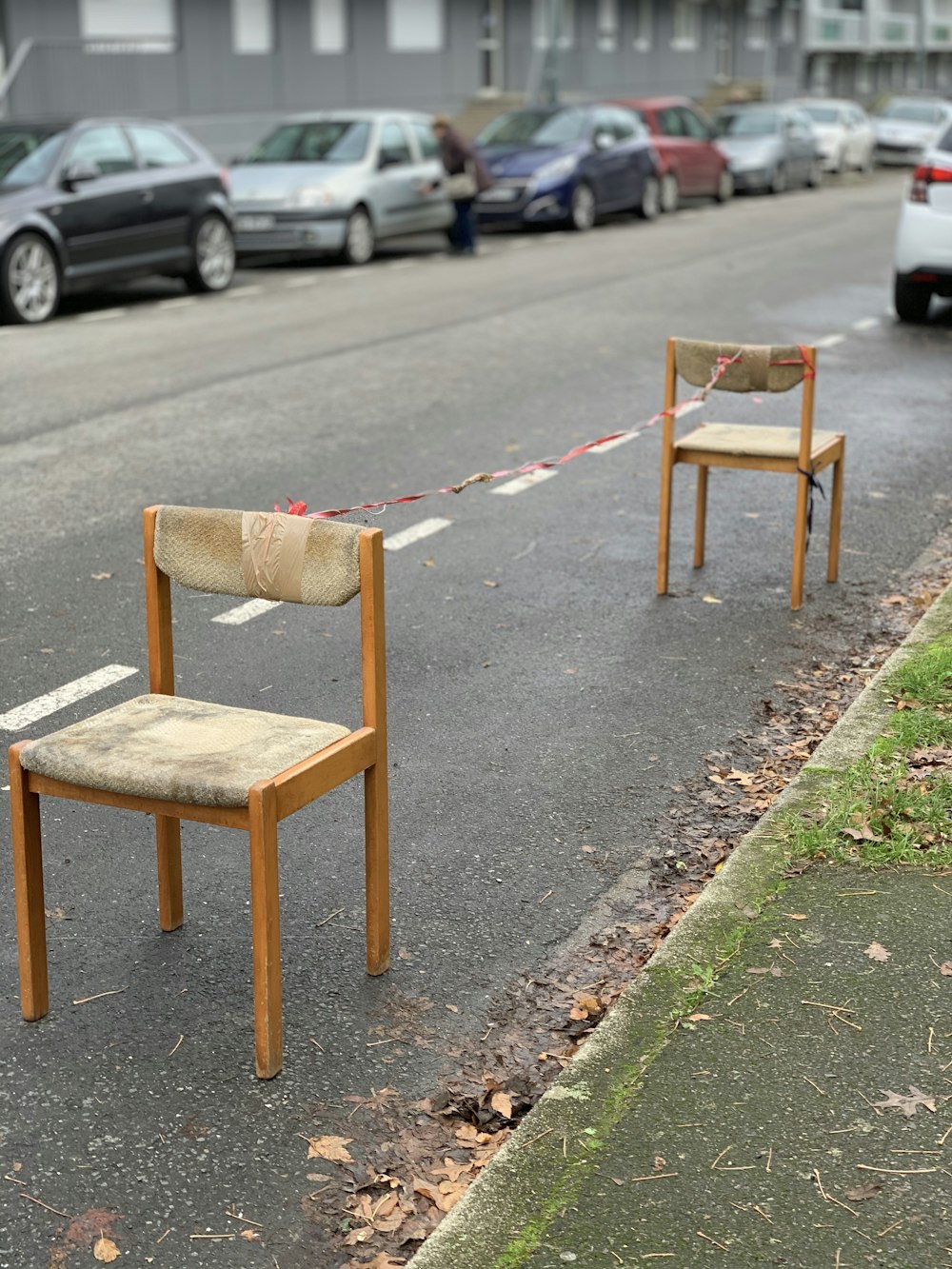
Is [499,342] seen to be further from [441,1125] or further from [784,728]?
[441,1125]

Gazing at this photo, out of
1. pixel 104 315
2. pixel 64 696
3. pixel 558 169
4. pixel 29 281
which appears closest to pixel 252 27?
pixel 558 169

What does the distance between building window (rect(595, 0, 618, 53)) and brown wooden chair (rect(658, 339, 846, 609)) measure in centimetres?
4021

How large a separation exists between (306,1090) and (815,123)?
36.6 m

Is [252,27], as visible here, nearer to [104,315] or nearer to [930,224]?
[104,315]

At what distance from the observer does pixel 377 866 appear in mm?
4094

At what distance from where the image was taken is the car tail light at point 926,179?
13953mm

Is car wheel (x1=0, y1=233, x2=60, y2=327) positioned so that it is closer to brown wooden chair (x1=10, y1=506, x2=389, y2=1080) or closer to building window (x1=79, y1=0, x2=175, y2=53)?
brown wooden chair (x1=10, y1=506, x2=389, y2=1080)

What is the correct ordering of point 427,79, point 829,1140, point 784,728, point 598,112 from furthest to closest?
point 427,79 → point 598,112 → point 784,728 → point 829,1140

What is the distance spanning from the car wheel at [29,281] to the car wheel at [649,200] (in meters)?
12.2

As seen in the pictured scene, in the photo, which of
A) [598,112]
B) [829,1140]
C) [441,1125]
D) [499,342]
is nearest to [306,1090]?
[441,1125]

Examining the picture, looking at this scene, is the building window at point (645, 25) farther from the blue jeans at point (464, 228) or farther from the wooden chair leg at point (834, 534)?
the wooden chair leg at point (834, 534)

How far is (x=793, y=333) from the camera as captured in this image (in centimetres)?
1426

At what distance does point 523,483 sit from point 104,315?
7.83 m

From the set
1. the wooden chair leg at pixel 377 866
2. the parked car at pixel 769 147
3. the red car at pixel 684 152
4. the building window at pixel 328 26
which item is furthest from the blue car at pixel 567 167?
the wooden chair leg at pixel 377 866
